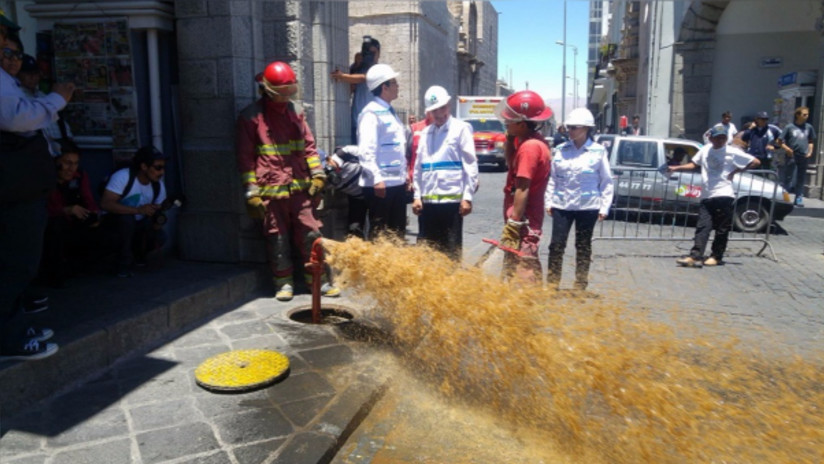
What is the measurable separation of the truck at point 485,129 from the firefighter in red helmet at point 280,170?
15.9 m

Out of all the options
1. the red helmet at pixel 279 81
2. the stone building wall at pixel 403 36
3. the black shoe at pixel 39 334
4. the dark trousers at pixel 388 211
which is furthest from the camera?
the stone building wall at pixel 403 36

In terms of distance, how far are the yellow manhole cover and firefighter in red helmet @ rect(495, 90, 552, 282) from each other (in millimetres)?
2025

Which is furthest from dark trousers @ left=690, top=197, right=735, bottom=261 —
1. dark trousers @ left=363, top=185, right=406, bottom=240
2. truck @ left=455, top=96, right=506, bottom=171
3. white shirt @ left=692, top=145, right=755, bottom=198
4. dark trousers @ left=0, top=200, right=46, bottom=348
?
truck @ left=455, top=96, right=506, bottom=171

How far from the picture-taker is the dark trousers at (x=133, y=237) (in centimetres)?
559

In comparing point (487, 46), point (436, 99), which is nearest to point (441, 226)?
point (436, 99)

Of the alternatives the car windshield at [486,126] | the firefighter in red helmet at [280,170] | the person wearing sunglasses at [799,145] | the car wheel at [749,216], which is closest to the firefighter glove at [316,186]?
the firefighter in red helmet at [280,170]

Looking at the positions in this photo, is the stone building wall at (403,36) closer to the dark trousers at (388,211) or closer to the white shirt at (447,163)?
the dark trousers at (388,211)

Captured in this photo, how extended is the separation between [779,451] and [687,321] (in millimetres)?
2529

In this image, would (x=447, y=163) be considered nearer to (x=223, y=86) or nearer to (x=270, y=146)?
(x=270, y=146)

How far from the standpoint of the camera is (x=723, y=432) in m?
3.64

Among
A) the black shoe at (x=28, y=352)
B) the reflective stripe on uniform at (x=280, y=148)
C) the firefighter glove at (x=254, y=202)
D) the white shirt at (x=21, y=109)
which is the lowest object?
the black shoe at (x=28, y=352)

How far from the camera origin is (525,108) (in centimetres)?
510

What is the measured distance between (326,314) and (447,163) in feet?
5.93

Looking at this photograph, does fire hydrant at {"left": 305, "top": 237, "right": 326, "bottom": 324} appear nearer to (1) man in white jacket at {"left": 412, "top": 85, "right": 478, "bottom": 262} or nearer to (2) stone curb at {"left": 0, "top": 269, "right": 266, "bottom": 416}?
(2) stone curb at {"left": 0, "top": 269, "right": 266, "bottom": 416}
